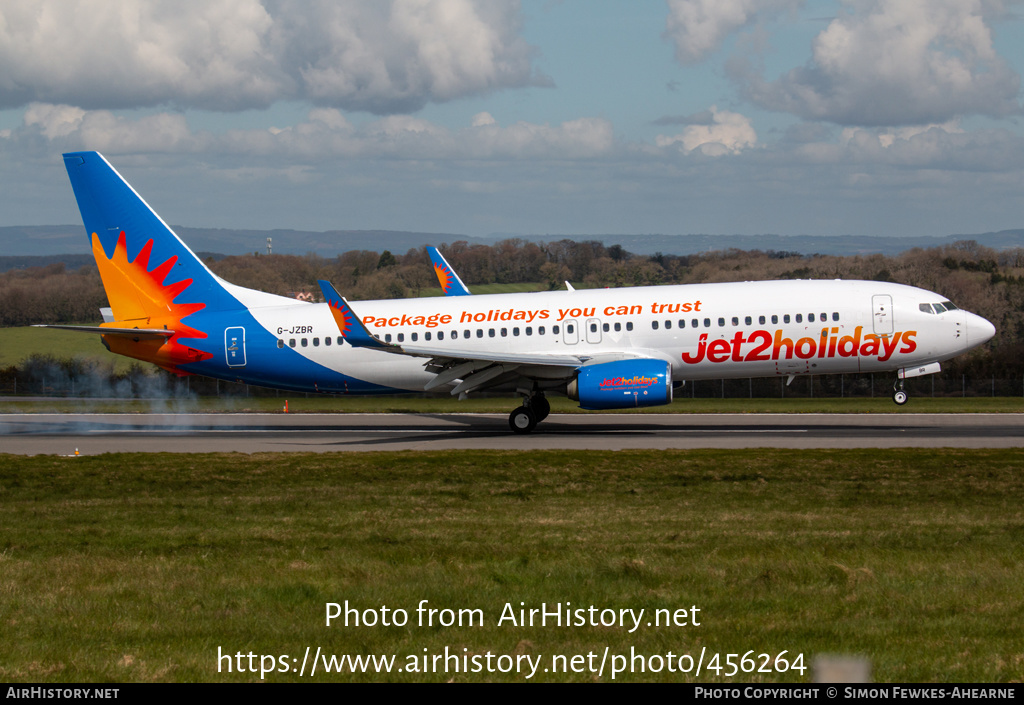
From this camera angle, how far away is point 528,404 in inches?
1204

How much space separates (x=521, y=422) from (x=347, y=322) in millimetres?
6026

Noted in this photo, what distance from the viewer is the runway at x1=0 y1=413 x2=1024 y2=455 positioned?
27.2 m

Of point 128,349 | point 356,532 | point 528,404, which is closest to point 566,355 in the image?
point 528,404

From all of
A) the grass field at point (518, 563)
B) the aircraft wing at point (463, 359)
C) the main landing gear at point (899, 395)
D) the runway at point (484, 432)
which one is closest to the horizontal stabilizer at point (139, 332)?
the runway at point (484, 432)

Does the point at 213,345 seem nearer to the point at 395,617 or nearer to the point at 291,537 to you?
the point at 291,537

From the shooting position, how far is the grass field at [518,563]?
317 inches

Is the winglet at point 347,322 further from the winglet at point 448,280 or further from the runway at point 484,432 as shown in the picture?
the winglet at point 448,280

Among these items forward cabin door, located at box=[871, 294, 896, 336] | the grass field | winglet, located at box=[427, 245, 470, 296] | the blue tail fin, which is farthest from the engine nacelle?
winglet, located at box=[427, 245, 470, 296]

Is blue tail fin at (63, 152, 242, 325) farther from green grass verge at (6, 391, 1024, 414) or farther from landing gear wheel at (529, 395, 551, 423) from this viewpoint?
green grass verge at (6, 391, 1024, 414)

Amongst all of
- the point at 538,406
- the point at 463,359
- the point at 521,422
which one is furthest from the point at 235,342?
the point at 538,406

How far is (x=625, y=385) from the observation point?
2781 centimetres

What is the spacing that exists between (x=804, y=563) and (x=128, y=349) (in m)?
25.8

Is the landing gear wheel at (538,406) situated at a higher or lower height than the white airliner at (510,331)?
lower

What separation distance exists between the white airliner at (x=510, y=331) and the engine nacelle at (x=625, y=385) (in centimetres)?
4
